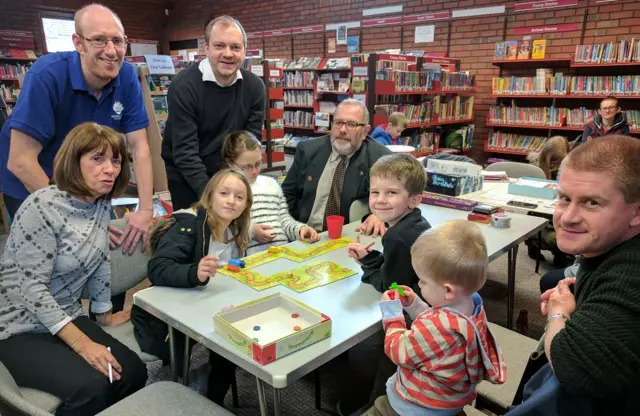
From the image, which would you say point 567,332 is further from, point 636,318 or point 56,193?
point 56,193

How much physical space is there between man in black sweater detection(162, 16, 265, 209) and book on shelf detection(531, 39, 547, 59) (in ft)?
18.6

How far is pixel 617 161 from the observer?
3.47ft

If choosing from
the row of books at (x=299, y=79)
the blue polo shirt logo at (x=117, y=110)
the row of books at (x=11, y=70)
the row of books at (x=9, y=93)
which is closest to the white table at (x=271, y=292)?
the blue polo shirt logo at (x=117, y=110)

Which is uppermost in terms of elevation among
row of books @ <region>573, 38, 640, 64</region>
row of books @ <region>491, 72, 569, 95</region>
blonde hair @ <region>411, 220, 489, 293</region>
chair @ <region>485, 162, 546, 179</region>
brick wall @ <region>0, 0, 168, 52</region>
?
brick wall @ <region>0, 0, 168, 52</region>

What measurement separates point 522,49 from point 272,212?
6095mm

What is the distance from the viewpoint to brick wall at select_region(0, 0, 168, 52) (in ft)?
33.2

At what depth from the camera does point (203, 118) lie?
2703mm

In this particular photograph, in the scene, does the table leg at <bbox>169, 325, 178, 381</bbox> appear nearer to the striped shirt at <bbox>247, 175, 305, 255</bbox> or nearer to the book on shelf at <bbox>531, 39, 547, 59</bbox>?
the striped shirt at <bbox>247, 175, 305, 255</bbox>

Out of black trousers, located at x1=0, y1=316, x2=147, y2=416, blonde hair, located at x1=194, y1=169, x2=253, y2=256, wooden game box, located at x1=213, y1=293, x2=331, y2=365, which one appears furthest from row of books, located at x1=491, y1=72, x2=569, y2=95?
black trousers, located at x1=0, y1=316, x2=147, y2=416

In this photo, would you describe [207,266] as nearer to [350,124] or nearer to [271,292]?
[271,292]

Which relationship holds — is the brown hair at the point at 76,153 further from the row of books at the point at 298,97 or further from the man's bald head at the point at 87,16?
the row of books at the point at 298,97

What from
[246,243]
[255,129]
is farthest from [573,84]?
[246,243]

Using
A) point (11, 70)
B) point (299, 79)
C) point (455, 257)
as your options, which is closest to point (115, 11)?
point (11, 70)

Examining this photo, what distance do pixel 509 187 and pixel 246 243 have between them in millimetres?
2286
